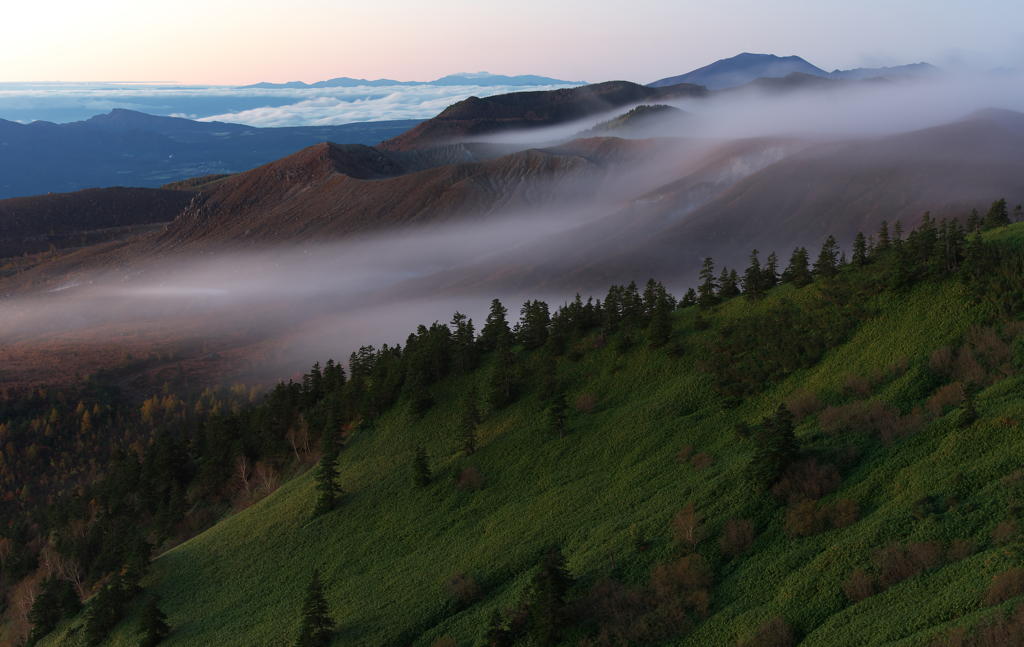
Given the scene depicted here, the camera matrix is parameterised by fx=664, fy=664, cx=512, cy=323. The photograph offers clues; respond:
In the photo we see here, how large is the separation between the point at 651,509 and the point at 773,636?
646 inches

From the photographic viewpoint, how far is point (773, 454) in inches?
1658

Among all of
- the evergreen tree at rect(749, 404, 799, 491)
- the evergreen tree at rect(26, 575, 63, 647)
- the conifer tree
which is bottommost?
the evergreen tree at rect(26, 575, 63, 647)

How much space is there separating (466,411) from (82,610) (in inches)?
1691

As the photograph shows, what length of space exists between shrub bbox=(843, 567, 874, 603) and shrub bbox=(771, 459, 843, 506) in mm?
7934

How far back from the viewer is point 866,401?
5066 cm

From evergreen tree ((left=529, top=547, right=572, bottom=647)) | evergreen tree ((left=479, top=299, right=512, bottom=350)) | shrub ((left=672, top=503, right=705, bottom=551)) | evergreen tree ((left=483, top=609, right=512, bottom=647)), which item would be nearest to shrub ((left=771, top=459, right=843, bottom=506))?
shrub ((left=672, top=503, right=705, bottom=551))

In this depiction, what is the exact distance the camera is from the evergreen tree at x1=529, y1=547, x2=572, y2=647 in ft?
121

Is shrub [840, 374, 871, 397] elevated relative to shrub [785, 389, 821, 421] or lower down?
elevated

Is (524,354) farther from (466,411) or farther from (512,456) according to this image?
(512,456)

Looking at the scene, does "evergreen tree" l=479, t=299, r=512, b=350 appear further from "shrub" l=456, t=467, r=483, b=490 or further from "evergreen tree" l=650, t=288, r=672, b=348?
"shrub" l=456, t=467, r=483, b=490

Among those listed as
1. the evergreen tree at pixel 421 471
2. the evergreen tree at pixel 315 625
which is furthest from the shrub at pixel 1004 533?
the evergreen tree at pixel 421 471

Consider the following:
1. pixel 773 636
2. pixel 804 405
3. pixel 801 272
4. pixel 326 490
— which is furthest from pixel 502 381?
pixel 773 636

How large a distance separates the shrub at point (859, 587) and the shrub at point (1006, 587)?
546cm

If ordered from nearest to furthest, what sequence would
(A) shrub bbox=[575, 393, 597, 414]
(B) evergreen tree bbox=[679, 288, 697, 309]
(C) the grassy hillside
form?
(C) the grassy hillside → (A) shrub bbox=[575, 393, 597, 414] → (B) evergreen tree bbox=[679, 288, 697, 309]
